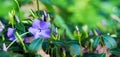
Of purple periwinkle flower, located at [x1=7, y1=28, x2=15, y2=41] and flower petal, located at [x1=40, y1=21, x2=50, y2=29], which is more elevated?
flower petal, located at [x1=40, y1=21, x2=50, y2=29]

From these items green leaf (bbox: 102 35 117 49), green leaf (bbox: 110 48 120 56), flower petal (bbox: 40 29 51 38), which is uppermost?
flower petal (bbox: 40 29 51 38)

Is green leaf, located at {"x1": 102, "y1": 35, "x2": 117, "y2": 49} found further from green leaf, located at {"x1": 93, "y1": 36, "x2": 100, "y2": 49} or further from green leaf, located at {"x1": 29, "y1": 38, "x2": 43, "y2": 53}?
green leaf, located at {"x1": 29, "y1": 38, "x2": 43, "y2": 53}

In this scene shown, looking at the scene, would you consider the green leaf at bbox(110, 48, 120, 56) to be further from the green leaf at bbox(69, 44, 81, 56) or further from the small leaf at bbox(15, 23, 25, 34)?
the small leaf at bbox(15, 23, 25, 34)

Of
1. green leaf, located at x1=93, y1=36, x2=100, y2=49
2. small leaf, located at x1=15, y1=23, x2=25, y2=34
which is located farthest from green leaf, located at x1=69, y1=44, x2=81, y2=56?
small leaf, located at x1=15, y1=23, x2=25, y2=34

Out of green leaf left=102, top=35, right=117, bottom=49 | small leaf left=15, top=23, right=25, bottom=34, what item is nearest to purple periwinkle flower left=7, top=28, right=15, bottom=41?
small leaf left=15, top=23, right=25, bottom=34

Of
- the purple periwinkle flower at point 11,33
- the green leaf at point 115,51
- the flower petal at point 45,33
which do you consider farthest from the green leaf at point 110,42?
the purple periwinkle flower at point 11,33

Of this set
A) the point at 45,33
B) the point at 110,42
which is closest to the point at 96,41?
the point at 110,42

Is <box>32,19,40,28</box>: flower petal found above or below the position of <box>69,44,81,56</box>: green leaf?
above

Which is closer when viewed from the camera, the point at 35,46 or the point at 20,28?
the point at 35,46

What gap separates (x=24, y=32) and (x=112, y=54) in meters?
0.33

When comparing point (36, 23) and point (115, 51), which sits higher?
point (36, 23)

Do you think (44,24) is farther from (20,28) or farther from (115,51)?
(115,51)

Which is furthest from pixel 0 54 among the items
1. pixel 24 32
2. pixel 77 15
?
pixel 77 15

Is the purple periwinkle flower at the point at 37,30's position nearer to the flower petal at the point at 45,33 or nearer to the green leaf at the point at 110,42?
the flower petal at the point at 45,33
